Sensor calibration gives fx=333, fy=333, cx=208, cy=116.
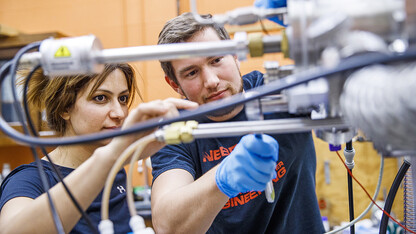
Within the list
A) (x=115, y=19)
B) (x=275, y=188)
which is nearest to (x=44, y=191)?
(x=275, y=188)

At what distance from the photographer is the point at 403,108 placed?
35 cm

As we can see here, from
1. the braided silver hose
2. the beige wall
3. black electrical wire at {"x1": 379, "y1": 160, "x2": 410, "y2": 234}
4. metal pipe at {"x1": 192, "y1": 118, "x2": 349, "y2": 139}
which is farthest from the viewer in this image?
the beige wall

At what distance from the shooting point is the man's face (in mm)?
1066

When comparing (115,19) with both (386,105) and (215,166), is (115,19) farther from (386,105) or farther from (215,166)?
(386,105)

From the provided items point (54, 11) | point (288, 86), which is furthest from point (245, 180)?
point (54, 11)

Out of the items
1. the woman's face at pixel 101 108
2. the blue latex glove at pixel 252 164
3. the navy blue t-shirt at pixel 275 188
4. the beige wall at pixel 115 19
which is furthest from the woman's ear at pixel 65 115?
the beige wall at pixel 115 19

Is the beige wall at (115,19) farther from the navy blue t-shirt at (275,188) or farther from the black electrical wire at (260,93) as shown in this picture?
the black electrical wire at (260,93)

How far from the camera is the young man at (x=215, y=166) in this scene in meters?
0.89

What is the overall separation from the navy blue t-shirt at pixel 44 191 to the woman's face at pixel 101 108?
157 mm

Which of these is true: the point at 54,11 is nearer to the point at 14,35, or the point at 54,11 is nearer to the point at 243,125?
the point at 14,35

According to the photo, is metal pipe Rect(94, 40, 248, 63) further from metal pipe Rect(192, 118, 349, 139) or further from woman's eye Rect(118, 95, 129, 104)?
woman's eye Rect(118, 95, 129, 104)

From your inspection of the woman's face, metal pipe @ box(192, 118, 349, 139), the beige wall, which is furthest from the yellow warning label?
the beige wall

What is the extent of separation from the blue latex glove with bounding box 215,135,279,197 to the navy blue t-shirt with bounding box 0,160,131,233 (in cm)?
38

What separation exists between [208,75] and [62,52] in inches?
24.0
